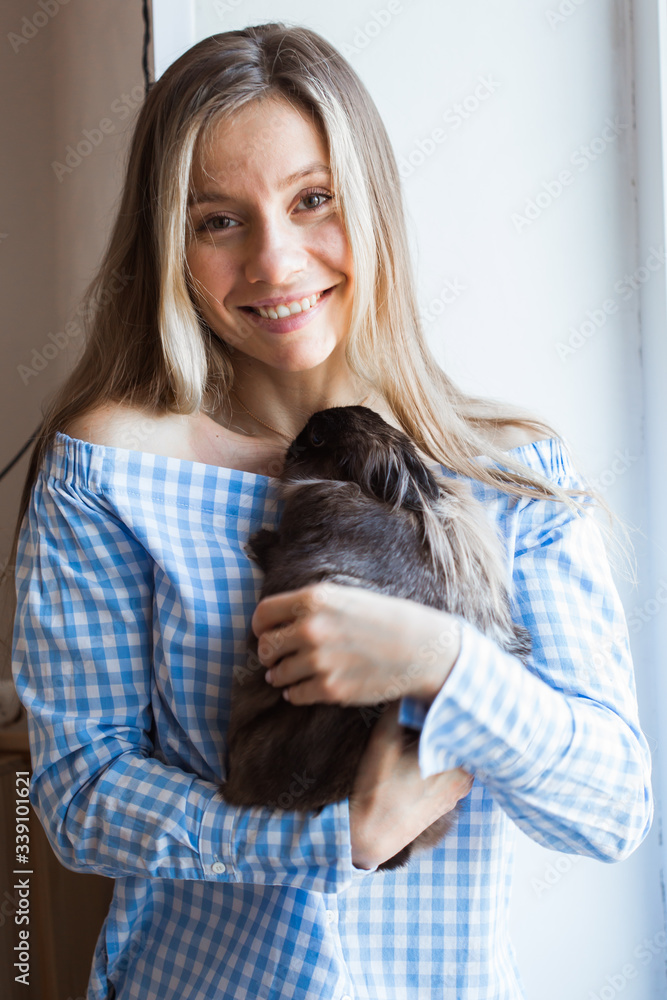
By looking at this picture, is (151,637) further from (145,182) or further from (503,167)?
(503,167)

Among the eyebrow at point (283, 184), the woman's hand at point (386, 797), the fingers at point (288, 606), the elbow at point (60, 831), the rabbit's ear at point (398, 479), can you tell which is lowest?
the elbow at point (60, 831)

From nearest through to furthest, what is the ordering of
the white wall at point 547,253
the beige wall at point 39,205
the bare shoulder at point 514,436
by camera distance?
the bare shoulder at point 514,436
the white wall at point 547,253
the beige wall at point 39,205

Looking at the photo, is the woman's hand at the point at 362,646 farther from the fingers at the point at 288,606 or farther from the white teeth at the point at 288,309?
the white teeth at the point at 288,309

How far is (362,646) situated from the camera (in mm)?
1032

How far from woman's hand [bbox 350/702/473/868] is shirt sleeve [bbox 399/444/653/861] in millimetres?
55

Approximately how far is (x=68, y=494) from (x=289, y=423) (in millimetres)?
545

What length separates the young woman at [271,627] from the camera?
1072mm

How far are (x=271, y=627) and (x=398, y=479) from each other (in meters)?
0.39

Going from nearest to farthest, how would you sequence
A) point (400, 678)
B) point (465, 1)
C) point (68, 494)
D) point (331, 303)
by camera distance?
point (400, 678) < point (68, 494) < point (331, 303) < point (465, 1)

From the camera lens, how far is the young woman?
1.07m

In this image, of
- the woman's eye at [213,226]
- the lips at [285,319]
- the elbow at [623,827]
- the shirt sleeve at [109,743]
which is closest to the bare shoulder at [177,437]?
the shirt sleeve at [109,743]

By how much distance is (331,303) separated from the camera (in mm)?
1396

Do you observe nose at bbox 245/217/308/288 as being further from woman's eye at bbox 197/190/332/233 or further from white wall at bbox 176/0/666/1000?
white wall at bbox 176/0/666/1000

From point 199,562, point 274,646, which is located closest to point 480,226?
point 199,562
